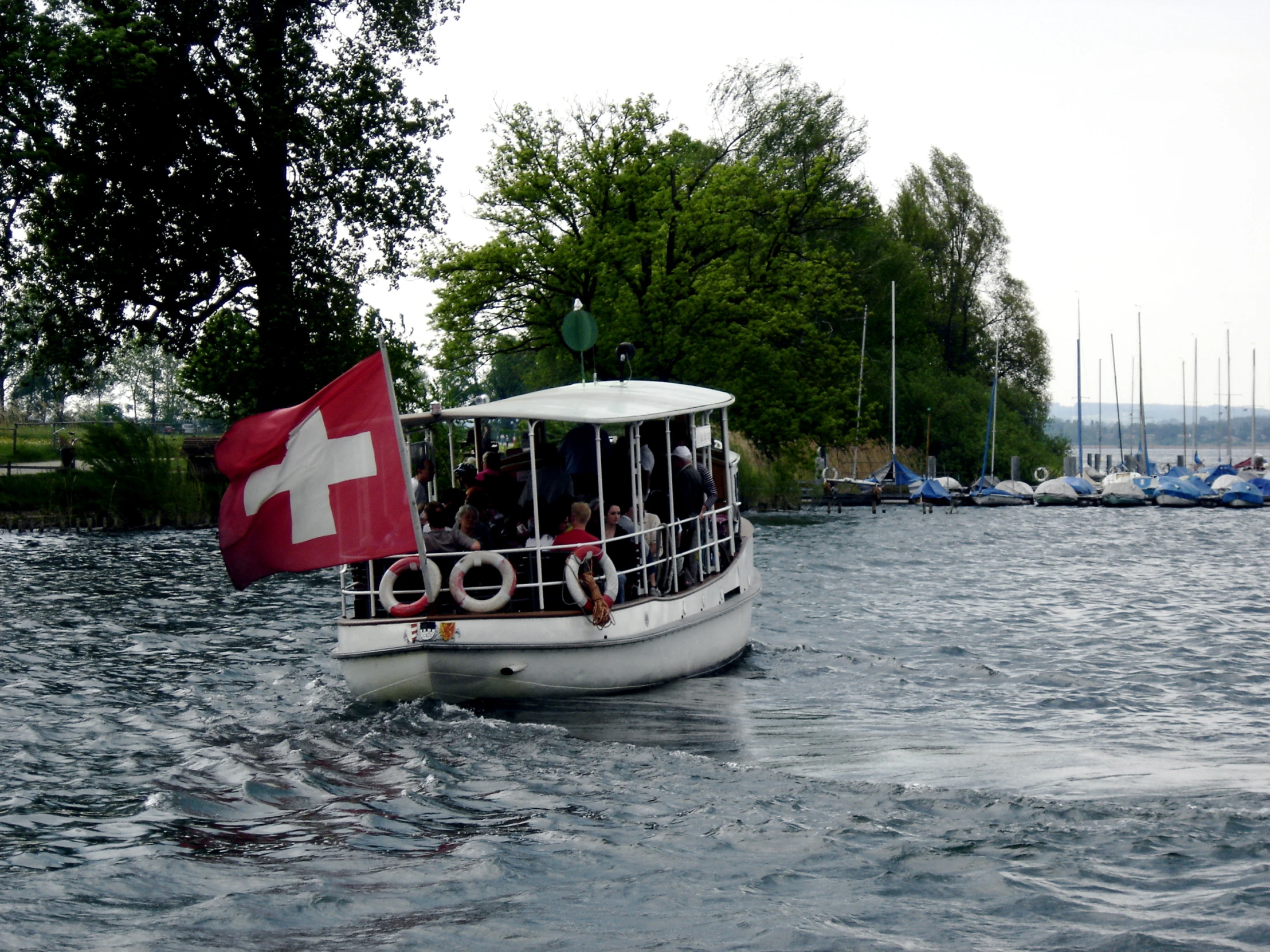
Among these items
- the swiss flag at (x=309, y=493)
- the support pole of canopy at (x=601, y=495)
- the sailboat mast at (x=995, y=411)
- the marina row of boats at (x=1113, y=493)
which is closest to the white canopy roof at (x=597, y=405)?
the support pole of canopy at (x=601, y=495)

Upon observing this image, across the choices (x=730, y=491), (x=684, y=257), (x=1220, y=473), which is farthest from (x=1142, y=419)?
(x=730, y=491)

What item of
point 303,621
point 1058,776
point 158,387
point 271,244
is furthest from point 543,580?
point 158,387

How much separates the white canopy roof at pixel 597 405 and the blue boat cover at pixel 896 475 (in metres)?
50.7

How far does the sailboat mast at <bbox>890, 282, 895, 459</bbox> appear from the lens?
63.5m

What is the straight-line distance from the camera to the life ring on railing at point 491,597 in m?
12.8

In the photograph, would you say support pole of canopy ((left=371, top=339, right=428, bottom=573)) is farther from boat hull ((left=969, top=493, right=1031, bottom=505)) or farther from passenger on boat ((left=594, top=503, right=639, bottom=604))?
boat hull ((left=969, top=493, right=1031, bottom=505))

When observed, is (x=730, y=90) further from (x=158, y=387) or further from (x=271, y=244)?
(x=158, y=387)

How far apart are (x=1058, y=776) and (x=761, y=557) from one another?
2441 centimetres

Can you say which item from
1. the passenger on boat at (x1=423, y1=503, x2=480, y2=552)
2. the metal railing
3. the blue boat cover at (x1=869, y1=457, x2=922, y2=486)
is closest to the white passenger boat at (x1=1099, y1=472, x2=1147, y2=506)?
the blue boat cover at (x1=869, y1=457, x2=922, y2=486)

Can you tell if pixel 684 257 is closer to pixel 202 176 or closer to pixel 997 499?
pixel 202 176

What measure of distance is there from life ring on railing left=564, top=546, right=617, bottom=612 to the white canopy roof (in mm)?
1294

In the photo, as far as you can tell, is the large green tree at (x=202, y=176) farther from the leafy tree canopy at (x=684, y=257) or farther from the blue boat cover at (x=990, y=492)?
the blue boat cover at (x=990, y=492)

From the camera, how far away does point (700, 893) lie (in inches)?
306

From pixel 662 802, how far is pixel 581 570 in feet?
11.9
